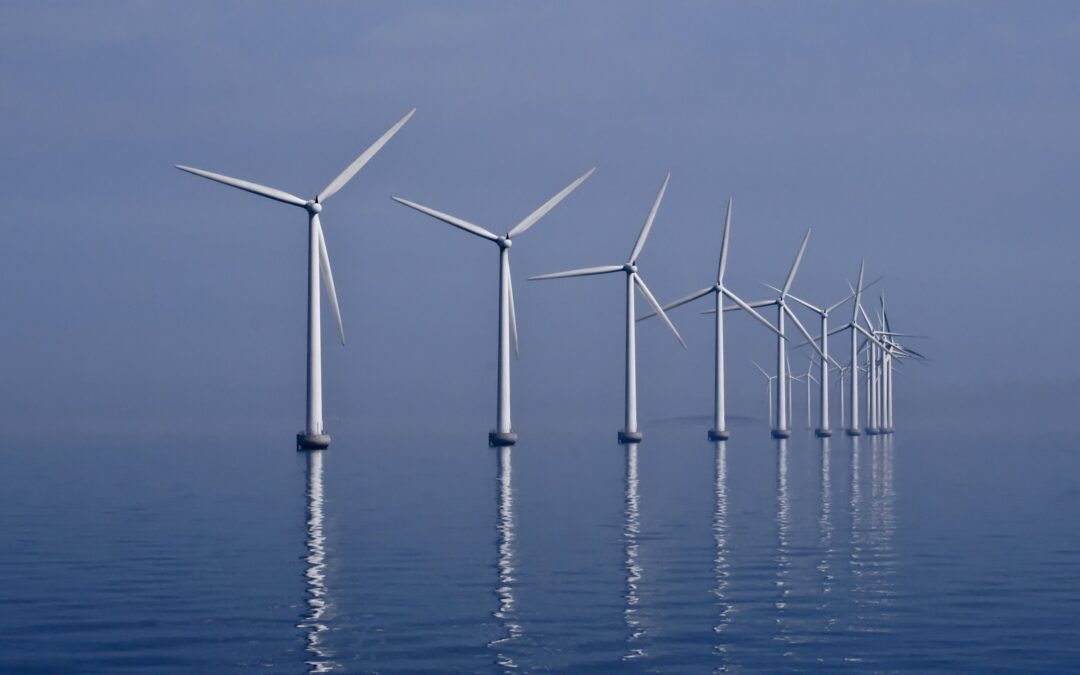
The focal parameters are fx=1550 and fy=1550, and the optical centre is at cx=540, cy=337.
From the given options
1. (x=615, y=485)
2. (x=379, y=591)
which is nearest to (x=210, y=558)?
(x=379, y=591)

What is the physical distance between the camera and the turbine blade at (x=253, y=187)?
103 meters

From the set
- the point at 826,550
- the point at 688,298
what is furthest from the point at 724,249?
the point at 826,550

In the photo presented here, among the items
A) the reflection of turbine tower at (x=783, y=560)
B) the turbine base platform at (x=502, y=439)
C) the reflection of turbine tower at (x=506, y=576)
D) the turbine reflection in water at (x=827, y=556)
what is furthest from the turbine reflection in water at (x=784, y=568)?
the turbine base platform at (x=502, y=439)

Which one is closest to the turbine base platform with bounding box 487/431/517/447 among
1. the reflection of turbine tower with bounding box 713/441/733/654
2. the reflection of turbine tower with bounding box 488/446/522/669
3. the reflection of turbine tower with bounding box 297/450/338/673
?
the reflection of turbine tower with bounding box 713/441/733/654

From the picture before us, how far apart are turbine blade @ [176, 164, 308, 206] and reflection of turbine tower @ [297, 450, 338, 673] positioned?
44021 mm

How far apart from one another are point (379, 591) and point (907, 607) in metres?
11.7

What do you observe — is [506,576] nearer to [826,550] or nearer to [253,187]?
[826,550]

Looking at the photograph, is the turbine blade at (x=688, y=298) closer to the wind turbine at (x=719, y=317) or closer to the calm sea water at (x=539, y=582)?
the wind turbine at (x=719, y=317)

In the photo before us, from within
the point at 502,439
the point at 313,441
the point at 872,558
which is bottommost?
the point at 872,558

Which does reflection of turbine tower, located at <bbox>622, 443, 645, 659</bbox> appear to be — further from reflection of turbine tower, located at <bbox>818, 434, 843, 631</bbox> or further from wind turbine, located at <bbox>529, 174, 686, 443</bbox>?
wind turbine, located at <bbox>529, 174, 686, 443</bbox>

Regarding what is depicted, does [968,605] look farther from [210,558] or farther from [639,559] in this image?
[210,558]

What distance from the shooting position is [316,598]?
33.9 metres

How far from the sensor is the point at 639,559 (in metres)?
42.9

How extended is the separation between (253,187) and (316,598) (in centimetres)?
7704
